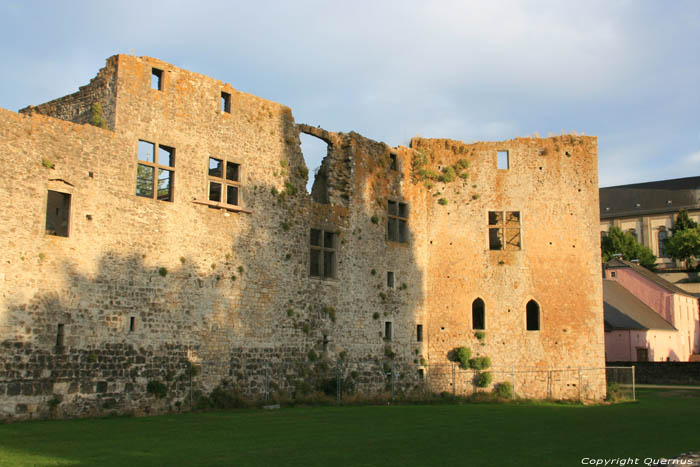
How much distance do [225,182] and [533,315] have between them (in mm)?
14001

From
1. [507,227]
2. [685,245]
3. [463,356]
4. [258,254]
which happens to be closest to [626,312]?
[507,227]

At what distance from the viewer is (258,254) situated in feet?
78.5

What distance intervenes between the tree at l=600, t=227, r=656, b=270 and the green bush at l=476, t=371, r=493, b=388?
64.7 m

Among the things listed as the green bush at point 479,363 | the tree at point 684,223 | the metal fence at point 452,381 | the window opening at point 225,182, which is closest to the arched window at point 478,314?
the green bush at point 479,363

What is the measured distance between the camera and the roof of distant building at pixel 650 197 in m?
104

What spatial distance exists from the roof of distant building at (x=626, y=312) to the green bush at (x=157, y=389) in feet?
138

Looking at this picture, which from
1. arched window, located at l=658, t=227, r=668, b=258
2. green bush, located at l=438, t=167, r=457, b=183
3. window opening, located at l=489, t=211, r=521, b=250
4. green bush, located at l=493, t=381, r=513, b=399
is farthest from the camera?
arched window, located at l=658, t=227, r=668, b=258

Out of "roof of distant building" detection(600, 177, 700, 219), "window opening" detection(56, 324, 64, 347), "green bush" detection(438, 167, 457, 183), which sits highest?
"roof of distant building" detection(600, 177, 700, 219)

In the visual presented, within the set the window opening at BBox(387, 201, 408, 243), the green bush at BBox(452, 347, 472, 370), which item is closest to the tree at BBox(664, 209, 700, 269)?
the green bush at BBox(452, 347, 472, 370)

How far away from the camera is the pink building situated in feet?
183

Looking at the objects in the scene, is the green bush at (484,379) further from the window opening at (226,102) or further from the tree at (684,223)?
the tree at (684,223)

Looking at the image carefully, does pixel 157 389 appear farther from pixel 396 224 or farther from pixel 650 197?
pixel 650 197

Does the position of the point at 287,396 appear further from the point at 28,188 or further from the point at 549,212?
the point at 549,212

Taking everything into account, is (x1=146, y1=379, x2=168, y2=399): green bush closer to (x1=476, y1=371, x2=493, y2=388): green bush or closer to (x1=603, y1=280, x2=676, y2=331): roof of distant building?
(x1=476, y1=371, x2=493, y2=388): green bush
